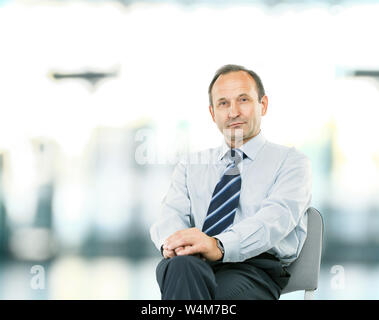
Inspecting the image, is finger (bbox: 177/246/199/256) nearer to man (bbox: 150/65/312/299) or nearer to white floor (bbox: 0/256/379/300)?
man (bbox: 150/65/312/299)

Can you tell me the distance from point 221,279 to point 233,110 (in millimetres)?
541

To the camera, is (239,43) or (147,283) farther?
(239,43)

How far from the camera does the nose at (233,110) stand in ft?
4.65

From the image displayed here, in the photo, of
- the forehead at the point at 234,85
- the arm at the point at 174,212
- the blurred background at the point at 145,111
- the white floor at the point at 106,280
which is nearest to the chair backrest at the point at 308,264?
the arm at the point at 174,212

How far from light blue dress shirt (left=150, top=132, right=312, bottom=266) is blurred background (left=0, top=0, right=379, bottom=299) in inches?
94.3

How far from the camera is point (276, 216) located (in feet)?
4.03

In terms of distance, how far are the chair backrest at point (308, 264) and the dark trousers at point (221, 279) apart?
0.04m

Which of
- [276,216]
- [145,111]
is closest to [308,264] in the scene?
[276,216]

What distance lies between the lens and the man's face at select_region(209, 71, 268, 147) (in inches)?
56.2

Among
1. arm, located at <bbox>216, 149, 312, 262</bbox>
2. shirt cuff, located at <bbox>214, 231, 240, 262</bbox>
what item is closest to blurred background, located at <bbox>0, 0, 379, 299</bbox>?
arm, located at <bbox>216, 149, 312, 262</bbox>

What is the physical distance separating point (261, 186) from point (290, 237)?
0.59 ft

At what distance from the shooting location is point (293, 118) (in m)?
3.86

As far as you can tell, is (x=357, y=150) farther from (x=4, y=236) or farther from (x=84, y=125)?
(x=4, y=236)
